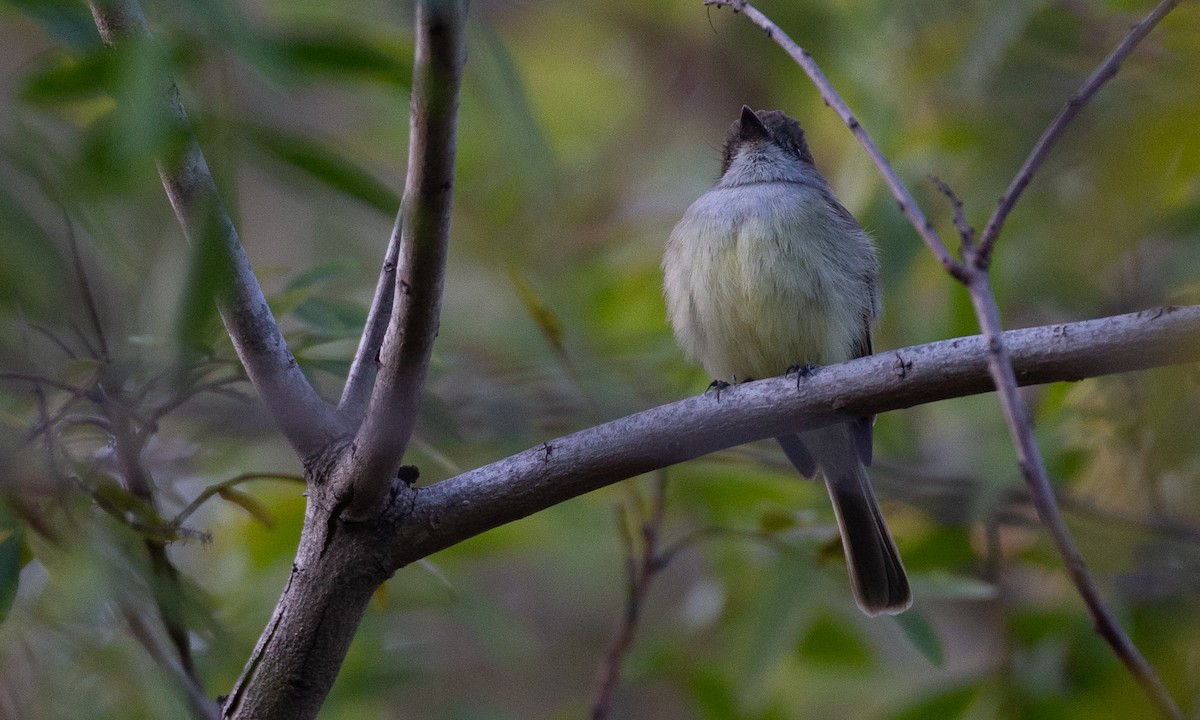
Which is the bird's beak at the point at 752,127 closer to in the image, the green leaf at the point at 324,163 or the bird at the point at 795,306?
the bird at the point at 795,306

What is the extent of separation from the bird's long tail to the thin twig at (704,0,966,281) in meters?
1.92

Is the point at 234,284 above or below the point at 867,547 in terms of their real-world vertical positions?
below

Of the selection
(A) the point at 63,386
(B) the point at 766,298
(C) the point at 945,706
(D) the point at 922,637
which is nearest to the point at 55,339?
(A) the point at 63,386

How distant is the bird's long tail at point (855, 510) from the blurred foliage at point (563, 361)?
0.42 ft

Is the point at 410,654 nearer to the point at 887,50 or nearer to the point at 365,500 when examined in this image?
the point at 365,500

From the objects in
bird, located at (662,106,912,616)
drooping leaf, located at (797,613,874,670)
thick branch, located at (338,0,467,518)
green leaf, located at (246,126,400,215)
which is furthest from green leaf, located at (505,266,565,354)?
drooping leaf, located at (797,613,874,670)

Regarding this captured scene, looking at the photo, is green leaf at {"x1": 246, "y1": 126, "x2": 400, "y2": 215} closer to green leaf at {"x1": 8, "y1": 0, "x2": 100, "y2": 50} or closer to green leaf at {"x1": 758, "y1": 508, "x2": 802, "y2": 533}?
green leaf at {"x1": 8, "y1": 0, "x2": 100, "y2": 50}

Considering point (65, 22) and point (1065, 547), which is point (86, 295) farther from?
point (1065, 547)

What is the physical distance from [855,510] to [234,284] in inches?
104

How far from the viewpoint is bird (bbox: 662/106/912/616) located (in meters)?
3.90

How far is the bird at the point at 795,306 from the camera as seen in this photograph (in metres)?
3.90

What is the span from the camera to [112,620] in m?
2.13

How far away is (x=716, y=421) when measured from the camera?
2.33m

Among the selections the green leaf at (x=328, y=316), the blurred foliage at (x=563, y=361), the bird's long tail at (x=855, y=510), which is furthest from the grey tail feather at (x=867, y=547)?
the green leaf at (x=328, y=316)
